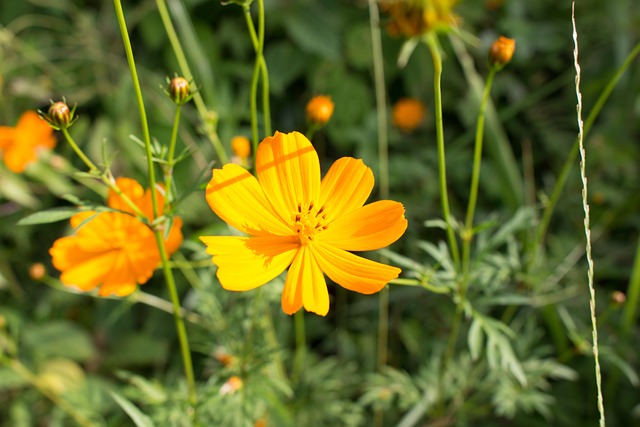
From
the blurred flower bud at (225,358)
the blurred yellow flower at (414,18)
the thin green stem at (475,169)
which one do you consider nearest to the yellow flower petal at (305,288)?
the thin green stem at (475,169)

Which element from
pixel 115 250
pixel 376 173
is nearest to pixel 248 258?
pixel 115 250

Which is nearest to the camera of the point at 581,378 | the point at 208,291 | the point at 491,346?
the point at 491,346

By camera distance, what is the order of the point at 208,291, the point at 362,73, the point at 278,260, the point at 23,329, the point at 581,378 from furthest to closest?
the point at 362,73
the point at 23,329
the point at 581,378
the point at 208,291
the point at 278,260

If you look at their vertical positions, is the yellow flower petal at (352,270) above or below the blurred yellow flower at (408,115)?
below

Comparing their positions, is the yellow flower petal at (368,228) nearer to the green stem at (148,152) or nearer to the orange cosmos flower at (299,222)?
the orange cosmos flower at (299,222)

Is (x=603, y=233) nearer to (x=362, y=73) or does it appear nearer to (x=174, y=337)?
(x=362, y=73)

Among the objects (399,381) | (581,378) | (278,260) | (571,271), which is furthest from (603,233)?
(278,260)

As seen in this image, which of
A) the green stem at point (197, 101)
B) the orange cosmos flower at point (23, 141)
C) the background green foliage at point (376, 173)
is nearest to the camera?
the green stem at point (197, 101)
